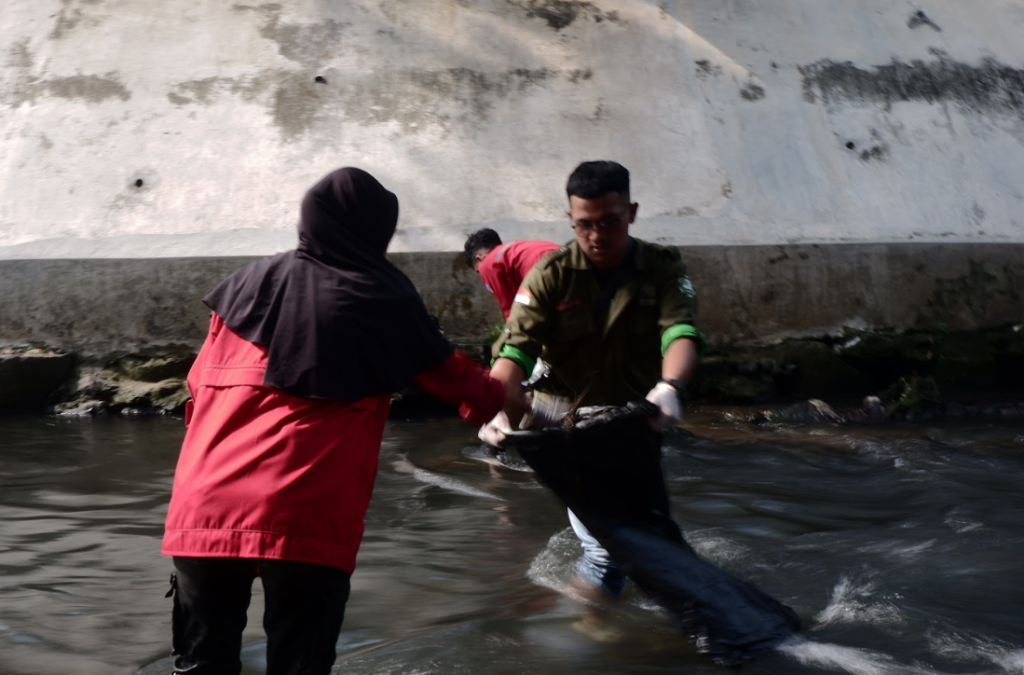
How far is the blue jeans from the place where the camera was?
13.2 feet

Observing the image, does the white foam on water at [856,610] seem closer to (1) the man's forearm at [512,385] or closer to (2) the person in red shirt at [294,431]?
(1) the man's forearm at [512,385]

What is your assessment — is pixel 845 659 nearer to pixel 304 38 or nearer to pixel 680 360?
pixel 680 360

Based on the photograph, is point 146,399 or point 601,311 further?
point 146,399

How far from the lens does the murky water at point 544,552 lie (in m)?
3.99

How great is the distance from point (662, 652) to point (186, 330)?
5924 mm

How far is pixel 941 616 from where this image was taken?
4484mm

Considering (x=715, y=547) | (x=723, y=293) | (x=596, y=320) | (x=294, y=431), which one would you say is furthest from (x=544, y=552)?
(x=723, y=293)

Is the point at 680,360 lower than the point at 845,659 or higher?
higher

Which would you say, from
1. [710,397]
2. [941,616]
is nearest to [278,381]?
[941,616]

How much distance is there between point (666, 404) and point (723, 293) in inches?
235

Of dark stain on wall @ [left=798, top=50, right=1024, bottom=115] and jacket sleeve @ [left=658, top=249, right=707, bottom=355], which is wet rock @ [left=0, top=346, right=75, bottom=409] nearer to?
jacket sleeve @ [left=658, top=249, right=707, bottom=355]

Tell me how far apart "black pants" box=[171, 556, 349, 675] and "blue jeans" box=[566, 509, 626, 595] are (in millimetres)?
1449

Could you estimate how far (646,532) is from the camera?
3.77 m

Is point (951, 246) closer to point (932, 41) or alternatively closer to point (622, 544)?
point (932, 41)
